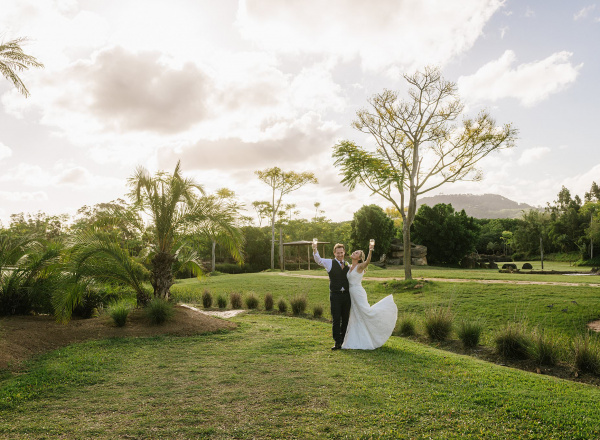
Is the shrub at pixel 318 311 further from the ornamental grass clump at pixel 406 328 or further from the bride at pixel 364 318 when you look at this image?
the bride at pixel 364 318

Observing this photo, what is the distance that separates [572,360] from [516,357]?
0.95m

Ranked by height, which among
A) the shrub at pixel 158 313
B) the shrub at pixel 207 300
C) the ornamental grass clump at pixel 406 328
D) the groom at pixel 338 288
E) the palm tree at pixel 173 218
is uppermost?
the palm tree at pixel 173 218

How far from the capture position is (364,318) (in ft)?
24.6

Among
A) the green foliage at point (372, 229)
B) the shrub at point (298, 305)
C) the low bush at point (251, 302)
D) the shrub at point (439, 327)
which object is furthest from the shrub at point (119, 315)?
the green foliage at point (372, 229)

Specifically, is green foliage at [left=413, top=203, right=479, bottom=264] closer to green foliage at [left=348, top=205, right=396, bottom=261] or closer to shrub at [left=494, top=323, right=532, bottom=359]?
→ green foliage at [left=348, top=205, right=396, bottom=261]

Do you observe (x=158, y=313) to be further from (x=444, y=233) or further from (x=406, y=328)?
(x=444, y=233)

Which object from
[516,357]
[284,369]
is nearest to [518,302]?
[516,357]

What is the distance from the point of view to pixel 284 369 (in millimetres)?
6016

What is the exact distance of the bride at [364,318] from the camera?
743 cm

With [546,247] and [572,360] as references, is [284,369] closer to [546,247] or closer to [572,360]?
[572,360]

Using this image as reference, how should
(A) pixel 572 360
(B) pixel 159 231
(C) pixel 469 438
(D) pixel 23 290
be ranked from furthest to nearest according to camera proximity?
(B) pixel 159 231
(D) pixel 23 290
(A) pixel 572 360
(C) pixel 469 438

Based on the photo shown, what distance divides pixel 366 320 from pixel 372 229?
29796 millimetres

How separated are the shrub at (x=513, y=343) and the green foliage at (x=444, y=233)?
29.6 meters

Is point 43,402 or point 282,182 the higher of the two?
point 282,182
